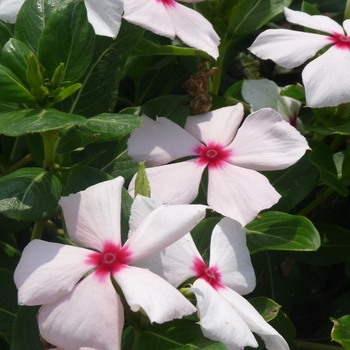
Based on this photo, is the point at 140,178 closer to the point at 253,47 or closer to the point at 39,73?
the point at 39,73

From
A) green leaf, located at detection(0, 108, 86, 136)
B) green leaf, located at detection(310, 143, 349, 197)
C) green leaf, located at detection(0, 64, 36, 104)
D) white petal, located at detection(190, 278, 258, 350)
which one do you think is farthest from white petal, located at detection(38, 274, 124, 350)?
green leaf, located at detection(310, 143, 349, 197)

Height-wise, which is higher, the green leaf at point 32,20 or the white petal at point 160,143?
the green leaf at point 32,20

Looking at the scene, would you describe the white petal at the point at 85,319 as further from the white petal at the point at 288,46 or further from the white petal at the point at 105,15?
the white petal at the point at 288,46

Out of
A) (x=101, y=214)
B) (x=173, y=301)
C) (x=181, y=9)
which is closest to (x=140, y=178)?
(x=101, y=214)

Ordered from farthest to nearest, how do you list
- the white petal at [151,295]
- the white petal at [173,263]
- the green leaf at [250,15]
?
the green leaf at [250,15]
the white petal at [173,263]
the white petal at [151,295]

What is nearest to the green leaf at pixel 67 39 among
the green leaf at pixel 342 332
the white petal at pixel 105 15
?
the white petal at pixel 105 15

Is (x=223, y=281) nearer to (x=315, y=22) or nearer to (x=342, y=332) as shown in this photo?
(x=342, y=332)

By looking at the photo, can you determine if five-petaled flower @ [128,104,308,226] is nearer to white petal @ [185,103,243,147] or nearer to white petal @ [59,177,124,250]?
white petal @ [185,103,243,147]
